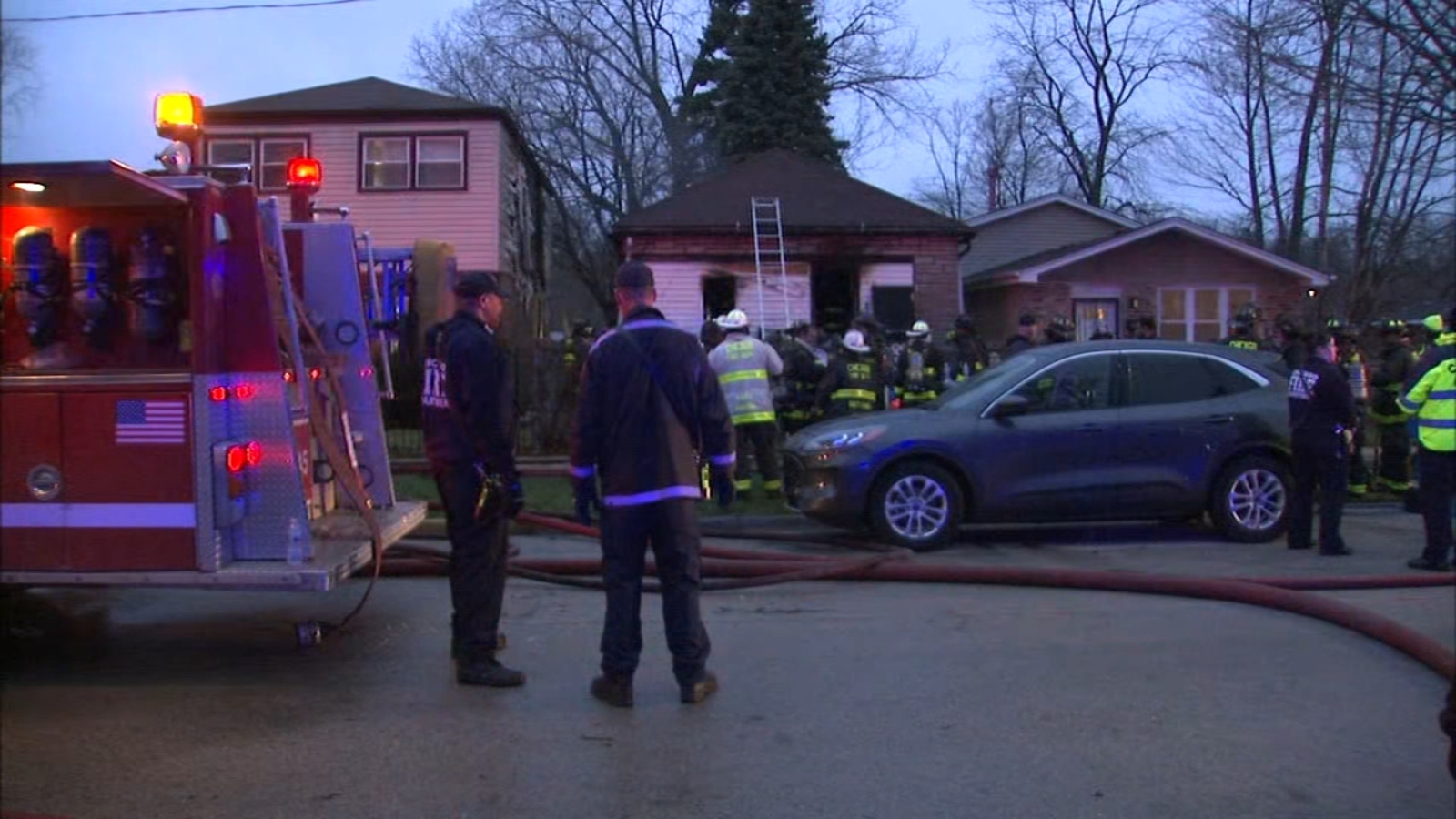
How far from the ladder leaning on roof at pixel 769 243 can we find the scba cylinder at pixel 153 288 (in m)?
16.9

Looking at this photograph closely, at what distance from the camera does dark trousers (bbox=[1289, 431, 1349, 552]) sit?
30.3 feet

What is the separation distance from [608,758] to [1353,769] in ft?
9.39

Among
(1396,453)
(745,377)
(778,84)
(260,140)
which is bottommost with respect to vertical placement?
(1396,453)

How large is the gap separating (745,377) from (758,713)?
19.9ft

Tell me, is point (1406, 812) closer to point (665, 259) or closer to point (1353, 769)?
point (1353, 769)

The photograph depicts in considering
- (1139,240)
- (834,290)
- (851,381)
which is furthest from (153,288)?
(1139,240)

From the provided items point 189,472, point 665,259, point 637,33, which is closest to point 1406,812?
point 189,472

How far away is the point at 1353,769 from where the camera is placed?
A: 492 centimetres

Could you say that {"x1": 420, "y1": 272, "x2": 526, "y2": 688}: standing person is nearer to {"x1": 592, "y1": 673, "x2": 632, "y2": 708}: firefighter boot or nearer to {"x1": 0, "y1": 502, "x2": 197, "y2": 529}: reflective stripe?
{"x1": 592, "y1": 673, "x2": 632, "y2": 708}: firefighter boot

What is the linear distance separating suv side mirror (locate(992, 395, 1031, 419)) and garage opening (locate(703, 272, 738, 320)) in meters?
13.8

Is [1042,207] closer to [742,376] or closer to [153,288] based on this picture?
[742,376]

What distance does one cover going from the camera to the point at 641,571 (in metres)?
5.49

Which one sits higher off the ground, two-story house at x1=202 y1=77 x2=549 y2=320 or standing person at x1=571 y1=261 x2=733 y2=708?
two-story house at x1=202 y1=77 x2=549 y2=320

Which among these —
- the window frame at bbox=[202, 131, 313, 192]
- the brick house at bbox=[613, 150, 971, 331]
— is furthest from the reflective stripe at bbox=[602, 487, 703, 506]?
the window frame at bbox=[202, 131, 313, 192]
